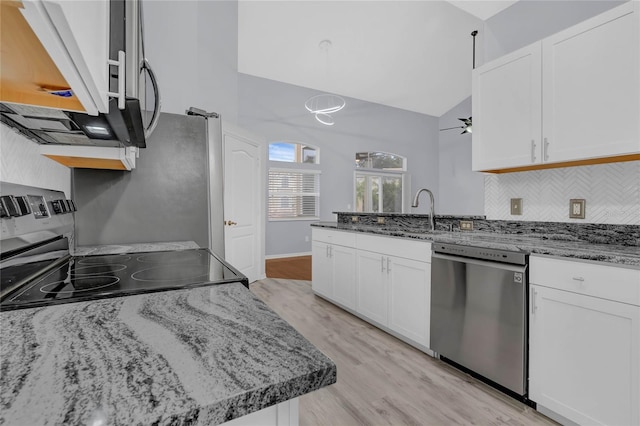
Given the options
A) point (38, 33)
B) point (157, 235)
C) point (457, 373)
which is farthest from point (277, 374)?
point (457, 373)

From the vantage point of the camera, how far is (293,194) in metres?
6.76

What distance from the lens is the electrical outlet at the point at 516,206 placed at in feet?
7.82

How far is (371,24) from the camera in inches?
203

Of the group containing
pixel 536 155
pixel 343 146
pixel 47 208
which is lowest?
pixel 47 208

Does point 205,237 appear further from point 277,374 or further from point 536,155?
point 536,155

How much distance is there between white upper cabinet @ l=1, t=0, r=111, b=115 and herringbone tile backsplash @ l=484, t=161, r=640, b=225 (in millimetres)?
2589

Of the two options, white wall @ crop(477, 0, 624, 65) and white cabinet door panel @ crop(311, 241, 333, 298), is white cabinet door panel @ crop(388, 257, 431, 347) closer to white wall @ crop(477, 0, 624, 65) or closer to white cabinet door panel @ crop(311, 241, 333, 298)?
white cabinet door panel @ crop(311, 241, 333, 298)

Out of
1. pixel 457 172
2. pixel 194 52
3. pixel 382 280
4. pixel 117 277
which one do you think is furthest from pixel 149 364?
pixel 457 172

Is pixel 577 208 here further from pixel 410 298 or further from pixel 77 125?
pixel 77 125

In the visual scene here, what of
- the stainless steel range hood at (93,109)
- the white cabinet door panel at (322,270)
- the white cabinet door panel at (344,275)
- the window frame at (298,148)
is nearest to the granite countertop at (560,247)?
the white cabinet door panel at (344,275)

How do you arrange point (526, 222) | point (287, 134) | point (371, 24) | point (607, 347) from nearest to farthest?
1. point (607, 347)
2. point (526, 222)
3. point (371, 24)
4. point (287, 134)

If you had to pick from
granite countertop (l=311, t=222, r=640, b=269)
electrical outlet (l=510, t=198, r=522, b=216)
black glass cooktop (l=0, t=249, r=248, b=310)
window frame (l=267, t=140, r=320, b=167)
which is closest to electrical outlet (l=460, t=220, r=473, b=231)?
granite countertop (l=311, t=222, r=640, b=269)

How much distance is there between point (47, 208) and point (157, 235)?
76 centimetres

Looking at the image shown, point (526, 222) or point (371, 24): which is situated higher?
point (371, 24)
